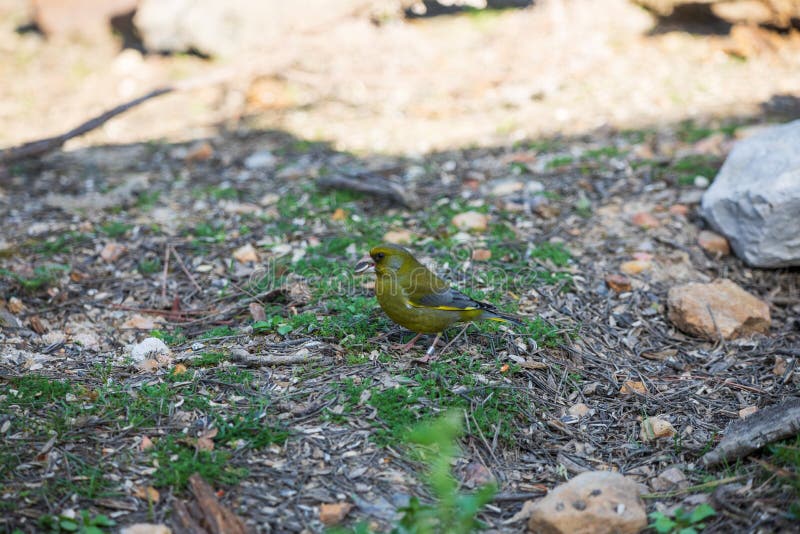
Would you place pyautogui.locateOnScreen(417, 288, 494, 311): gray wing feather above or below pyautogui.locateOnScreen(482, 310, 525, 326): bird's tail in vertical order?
above

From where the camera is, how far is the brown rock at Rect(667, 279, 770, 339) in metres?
4.39

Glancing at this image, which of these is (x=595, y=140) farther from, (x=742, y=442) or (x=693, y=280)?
(x=742, y=442)

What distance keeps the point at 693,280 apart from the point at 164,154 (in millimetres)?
5078

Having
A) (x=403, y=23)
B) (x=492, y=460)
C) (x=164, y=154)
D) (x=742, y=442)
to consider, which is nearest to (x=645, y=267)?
(x=742, y=442)

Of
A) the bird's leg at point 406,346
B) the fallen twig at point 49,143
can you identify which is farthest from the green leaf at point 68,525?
the fallen twig at point 49,143

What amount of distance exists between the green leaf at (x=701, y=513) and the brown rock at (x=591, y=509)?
7.4 inches

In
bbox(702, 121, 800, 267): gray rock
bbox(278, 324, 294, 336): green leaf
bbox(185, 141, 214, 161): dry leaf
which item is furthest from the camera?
bbox(185, 141, 214, 161): dry leaf

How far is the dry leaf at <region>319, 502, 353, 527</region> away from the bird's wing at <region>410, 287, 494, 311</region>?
4.02 feet

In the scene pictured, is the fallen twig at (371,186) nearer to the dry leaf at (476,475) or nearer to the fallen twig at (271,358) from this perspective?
the fallen twig at (271,358)

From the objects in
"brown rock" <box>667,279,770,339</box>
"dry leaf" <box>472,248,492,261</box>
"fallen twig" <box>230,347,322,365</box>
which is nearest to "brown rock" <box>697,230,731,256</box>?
"brown rock" <box>667,279,770,339</box>

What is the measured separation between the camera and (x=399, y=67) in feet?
29.6

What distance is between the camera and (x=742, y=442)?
10.6ft

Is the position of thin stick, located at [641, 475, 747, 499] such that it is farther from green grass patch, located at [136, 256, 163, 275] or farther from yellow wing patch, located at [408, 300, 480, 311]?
green grass patch, located at [136, 256, 163, 275]

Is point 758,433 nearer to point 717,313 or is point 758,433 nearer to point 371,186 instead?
point 717,313
